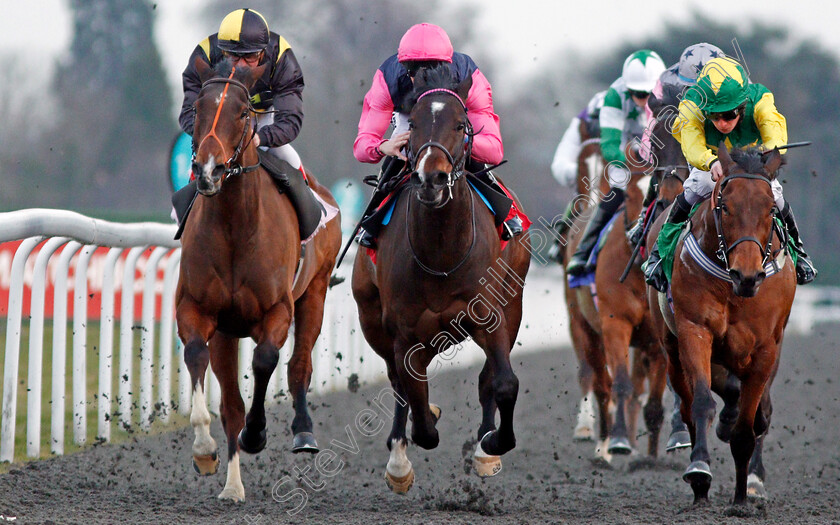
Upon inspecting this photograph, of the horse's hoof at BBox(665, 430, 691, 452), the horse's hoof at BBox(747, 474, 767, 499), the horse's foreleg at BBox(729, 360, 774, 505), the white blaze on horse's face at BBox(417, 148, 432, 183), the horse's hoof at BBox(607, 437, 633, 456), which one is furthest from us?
the horse's hoof at BBox(607, 437, 633, 456)

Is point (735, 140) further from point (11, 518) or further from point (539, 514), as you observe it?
point (11, 518)

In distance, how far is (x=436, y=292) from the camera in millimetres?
5043

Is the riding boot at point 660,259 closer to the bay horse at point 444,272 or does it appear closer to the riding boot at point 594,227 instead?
the bay horse at point 444,272

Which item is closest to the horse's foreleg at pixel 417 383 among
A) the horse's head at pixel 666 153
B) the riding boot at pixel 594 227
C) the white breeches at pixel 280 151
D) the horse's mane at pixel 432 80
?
the horse's mane at pixel 432 80

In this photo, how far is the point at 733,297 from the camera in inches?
197

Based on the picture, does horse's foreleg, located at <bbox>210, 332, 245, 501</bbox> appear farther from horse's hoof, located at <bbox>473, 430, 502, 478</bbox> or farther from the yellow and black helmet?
the yellow and black helmet

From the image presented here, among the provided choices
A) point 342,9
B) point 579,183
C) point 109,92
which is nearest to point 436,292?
point 579,183

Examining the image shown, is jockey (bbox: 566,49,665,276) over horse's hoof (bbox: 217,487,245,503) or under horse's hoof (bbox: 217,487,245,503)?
over

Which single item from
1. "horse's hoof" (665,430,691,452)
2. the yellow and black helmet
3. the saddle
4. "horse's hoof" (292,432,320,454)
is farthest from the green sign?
"horse's hoof" (665,430,691,452)

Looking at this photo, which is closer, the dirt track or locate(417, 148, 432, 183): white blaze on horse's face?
locate(417, 148, 432, 183): white blaze on horse's face

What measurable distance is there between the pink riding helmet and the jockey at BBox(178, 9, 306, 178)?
25.9 inches

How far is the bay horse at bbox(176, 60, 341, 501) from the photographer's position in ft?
16.0

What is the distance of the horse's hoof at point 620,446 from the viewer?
667cm

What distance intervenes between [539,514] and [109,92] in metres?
35.6
